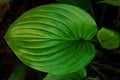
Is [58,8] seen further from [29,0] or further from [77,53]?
[29,0]

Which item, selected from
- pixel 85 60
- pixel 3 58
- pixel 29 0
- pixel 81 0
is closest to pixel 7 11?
pixel 29 0

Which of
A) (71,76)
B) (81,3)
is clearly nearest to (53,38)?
(71,76)

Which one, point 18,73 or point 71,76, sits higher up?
point 71,76

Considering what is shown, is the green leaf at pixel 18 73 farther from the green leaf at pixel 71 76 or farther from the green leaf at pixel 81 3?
the green leaf at pixel 81 3

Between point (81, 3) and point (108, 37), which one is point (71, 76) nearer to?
point (108, 37)

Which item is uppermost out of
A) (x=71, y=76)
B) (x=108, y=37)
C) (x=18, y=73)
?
(x=108, y=37)

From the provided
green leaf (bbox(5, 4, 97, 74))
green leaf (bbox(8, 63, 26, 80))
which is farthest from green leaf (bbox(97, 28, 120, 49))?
green leaf (bbox(8, 63, 26, 80))

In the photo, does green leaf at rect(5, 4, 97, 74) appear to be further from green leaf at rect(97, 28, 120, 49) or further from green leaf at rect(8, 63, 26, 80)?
green leaf at rect(8, 63, 26, 80)

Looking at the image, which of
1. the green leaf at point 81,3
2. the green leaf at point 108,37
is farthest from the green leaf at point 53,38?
the green leaf at point 81,3
